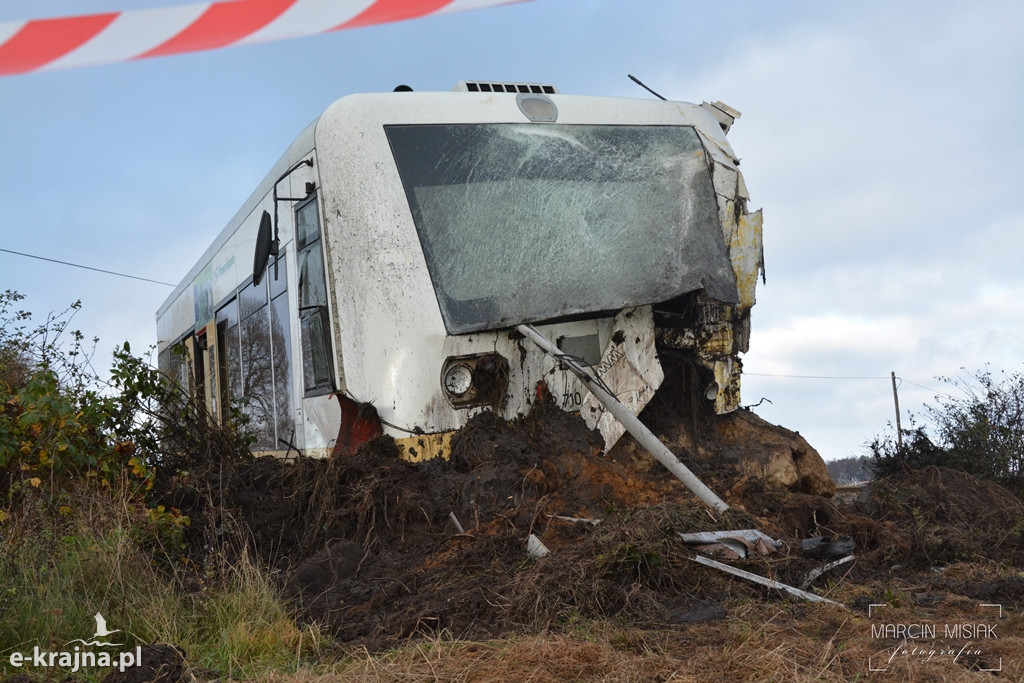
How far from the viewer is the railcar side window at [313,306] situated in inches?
244

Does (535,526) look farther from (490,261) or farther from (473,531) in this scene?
(490,261)

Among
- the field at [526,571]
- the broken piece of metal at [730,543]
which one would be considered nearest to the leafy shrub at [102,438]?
the field at [526,571]

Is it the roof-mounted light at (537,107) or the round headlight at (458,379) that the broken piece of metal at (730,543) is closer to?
the round headlight at (458,379)

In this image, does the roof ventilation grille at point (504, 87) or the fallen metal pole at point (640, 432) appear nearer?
the fallen metal pole at point (640, 432)

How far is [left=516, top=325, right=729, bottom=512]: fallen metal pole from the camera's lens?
5.41 m

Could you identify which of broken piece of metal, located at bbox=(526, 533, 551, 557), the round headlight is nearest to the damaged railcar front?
the round headlight

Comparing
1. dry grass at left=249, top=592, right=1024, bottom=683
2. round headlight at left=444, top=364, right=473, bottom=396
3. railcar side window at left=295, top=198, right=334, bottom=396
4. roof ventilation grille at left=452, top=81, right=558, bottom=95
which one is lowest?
dry grass at left=249, top=592, right=1024, bottom=683

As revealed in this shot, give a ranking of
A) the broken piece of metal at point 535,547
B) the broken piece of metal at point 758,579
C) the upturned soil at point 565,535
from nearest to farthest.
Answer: the upturned soil at point 565,535
the broken piece of metal at point 758,579
the broken piece of metal at point 535,547

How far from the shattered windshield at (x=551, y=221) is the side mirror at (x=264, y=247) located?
1.31m

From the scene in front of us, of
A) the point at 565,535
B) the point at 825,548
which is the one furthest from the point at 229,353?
the point at 825,548

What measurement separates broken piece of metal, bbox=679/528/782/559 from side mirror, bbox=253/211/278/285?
12.2ft

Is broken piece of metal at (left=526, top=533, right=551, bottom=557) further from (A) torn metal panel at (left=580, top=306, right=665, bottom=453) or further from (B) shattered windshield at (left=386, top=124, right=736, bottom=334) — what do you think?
(B) shattered windshield at (left=386, top=124, right=736, bottom=334)

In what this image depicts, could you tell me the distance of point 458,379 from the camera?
6055mm

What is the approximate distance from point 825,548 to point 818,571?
0.91 ft
